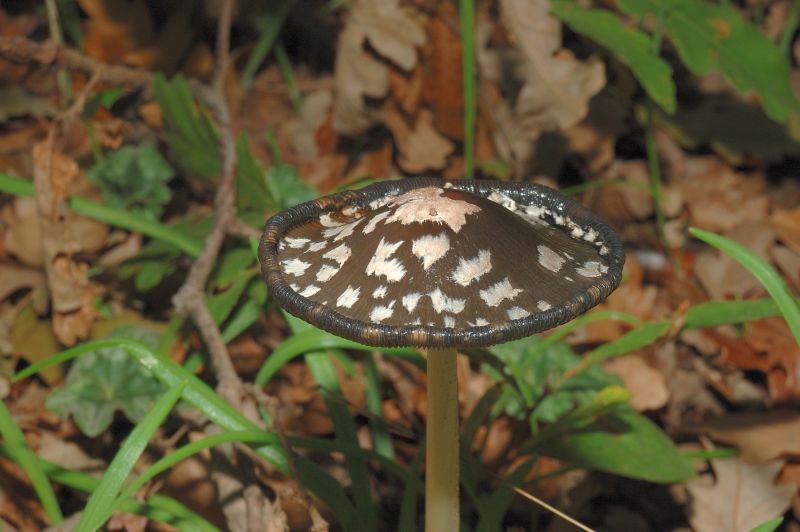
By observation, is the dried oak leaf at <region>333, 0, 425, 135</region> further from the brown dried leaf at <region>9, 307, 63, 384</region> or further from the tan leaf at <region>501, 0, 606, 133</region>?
the brown dried leaf at <region>9, 307, 63, 384</region>

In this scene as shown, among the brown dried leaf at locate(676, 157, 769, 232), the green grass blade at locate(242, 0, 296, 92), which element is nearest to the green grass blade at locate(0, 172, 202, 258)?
the green grass blade at locate(242, 0, 296, 92)

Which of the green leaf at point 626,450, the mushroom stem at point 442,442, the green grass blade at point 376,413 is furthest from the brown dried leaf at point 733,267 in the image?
the mushroom stem at point 442,442

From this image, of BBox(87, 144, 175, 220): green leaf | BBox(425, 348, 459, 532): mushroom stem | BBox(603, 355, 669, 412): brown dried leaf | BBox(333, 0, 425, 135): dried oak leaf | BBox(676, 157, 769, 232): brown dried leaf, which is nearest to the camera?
BBox(425, 348, 459, 532): mushroom stem

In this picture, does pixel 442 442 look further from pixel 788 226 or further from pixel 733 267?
pixel 788 226

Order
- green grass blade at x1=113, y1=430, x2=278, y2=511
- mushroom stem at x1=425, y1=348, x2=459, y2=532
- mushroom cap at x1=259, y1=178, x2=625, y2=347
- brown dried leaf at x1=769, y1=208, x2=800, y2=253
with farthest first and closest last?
brown dried leaf at x1=769, y1=208, x2=800, y2=253 → green grass blade at x1=113, y1=430, x2=278, y2=511 → mushroom stem at x1=425, y1=348, x2=459, y2=532 → mushroom cap at x1=259, y1=178, x2=625, y2=347

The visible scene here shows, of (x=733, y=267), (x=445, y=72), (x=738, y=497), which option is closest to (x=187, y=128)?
Answer: (x=445, y=72)

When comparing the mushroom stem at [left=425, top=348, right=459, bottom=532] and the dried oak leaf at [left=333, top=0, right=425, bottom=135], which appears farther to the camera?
the dried oak leaf at [left=333, top=0, right=425, bottom=135]

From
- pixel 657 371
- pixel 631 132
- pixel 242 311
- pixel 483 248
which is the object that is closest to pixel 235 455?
pixel 242 311

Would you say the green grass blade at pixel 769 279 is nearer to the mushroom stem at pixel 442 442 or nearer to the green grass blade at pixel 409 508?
the mushroom stem at pixel 442 442
